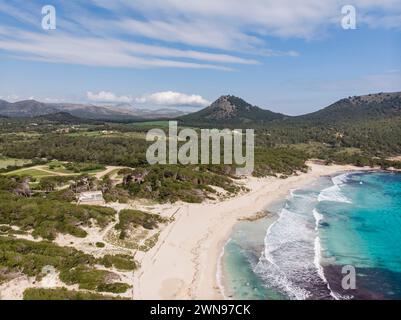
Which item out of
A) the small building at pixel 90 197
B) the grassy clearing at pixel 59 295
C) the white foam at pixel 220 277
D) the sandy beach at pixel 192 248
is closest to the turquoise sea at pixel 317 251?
the white foam at pixel 220 277

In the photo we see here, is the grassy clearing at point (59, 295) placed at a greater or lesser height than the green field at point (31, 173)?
lesser

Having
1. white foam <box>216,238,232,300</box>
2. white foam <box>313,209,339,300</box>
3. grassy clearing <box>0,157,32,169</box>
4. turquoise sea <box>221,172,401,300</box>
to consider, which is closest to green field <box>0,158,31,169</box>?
grassy clearing <box>0,157,32,169</box>

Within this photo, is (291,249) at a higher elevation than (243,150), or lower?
lower

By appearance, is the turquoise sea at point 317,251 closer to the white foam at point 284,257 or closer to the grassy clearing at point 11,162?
the white foam at point 284,257

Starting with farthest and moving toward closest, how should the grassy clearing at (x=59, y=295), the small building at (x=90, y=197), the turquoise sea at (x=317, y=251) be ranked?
the small building at (x=90, y=197), the turquoise sea at (x=317, y=251), the grassy clearing at (x=59, y=295)
